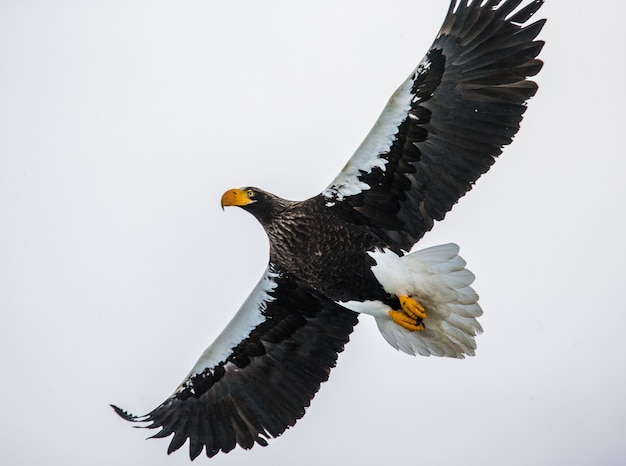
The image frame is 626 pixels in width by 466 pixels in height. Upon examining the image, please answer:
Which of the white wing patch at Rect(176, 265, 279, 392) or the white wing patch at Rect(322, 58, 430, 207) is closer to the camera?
the white wing patch at Rect(322, 58, 430, 207)

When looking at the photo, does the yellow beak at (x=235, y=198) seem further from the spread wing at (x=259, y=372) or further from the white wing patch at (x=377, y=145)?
the white wing patch at (x=377, y=145)

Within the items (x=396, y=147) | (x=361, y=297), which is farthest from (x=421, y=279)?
(x=396, y=147)

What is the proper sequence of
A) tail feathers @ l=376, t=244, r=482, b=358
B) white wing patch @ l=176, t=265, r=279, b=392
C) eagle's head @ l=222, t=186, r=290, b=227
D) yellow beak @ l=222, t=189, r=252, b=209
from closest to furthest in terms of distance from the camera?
tail feathers @ l=376, t=244, r=482, b=358 < eagle's head @ l=222, t=186, r=290, b=227 < yellow beak @ l=222, t=189, r=252, b=209 < white wing patch @ l=176, t=265, r=279, b=392

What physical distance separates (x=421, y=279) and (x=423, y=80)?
1.41 m

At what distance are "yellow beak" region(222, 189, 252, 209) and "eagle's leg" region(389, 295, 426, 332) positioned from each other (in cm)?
135

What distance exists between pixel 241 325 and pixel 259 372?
390mm

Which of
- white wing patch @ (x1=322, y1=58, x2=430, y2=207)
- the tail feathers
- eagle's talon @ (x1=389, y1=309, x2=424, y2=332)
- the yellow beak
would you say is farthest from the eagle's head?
eagle's talon @ (x1=389, y1=309, x2=424, y2=332)

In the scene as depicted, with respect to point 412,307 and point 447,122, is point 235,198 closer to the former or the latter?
point 412,307

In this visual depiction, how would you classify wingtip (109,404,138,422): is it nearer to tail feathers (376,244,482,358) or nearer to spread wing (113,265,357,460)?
spread wing (113,265,357,460)

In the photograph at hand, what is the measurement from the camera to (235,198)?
8.18m

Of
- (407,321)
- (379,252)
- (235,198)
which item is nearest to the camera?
(379,252)

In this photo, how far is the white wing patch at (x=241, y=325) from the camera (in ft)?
27.3

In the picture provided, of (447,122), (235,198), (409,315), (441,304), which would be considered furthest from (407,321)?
(235,198)

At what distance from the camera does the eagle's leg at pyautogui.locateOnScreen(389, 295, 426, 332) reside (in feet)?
25.7
